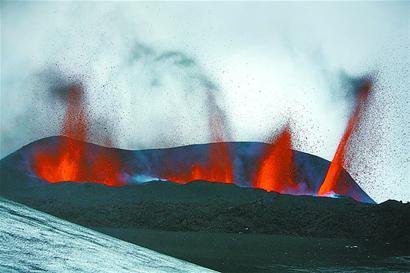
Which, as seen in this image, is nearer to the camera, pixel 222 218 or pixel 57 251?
pixel 57 251

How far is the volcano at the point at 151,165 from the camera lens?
202 feet

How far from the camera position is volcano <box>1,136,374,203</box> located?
61594 millimetres

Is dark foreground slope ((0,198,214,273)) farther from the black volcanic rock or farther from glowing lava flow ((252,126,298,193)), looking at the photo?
glowing lava flow ((252,126,298,193))

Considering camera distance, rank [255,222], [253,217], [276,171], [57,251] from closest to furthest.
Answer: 1. [57,251]
2. [255,222]
3. [253,217]
4. [276,171]

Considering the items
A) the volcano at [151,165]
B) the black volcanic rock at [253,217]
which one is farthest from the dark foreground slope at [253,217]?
the volcano at [151,165]

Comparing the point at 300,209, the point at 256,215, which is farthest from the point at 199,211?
the point at 300,209

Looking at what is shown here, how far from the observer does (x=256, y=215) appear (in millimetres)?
30594

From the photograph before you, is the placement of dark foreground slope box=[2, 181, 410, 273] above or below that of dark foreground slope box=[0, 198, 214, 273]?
above

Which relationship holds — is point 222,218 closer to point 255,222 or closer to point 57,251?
point 255,222

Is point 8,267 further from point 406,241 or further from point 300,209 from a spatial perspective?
point 300,209

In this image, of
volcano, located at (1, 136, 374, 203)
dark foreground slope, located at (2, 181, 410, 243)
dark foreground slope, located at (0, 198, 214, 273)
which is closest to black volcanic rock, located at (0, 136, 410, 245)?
dark foreground slope, located at (2, 181, 410, 243)

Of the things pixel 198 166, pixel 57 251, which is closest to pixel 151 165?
pixel 198 166

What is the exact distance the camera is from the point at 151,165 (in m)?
67.4

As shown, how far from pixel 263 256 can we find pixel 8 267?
44.6 feet
